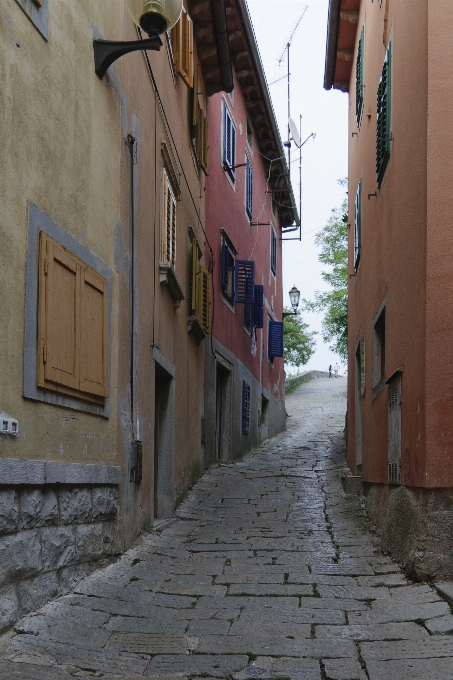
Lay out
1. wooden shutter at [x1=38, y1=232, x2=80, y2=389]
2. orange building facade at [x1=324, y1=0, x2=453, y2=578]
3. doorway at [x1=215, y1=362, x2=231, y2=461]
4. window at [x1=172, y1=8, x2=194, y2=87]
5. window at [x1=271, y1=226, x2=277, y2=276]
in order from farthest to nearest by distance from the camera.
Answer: window at [x1=271, y1=226, x2=277, y2=276]
doorway at [x1=215, y1=362, x2=231, y2=461]
window at [x1=172, y1=8, x2=194, y2=87]
orange building facade at [x1=324, y1=0, x2=453, y2=578]
wooden shutter at [x1=38, y1=232, x2=80, y2=389]

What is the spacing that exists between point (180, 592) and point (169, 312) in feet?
15.2

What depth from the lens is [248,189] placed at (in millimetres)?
20203

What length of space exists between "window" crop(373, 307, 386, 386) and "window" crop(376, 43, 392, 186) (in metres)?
1.78

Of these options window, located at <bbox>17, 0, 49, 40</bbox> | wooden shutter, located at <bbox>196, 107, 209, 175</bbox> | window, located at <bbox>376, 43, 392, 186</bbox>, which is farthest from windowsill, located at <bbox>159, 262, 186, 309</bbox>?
window, located at <bbox>17, 0, 49, 40</bbox>

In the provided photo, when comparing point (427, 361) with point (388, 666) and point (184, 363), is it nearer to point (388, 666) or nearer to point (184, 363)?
point (388, 666)

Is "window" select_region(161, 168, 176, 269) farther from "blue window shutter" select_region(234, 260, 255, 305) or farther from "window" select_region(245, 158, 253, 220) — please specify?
"window" select_region(245, 158, 253, 220)

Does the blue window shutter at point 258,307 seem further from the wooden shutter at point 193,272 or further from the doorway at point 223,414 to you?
the wooden shutter at point 193,272

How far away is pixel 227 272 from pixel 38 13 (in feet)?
36.2

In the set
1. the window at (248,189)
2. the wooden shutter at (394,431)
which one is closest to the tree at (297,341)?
the window at (248,189)

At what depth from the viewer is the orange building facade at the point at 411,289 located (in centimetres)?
697

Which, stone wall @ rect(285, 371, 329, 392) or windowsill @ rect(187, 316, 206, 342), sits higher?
windowsill @ rect(187, 316, 206, 342)

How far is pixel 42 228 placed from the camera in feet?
19.5

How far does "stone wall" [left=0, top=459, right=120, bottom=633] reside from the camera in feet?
17.1

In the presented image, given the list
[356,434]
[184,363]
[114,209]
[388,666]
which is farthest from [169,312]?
[388,666]
